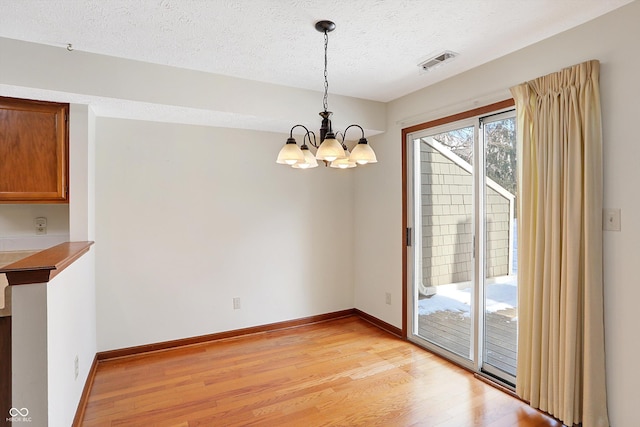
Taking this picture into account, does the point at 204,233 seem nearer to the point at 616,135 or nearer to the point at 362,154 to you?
the point at 362,154

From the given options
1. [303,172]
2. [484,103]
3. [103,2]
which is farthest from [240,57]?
[484,103]

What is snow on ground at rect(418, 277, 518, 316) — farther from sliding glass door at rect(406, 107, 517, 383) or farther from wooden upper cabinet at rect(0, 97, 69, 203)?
wooden upper cabinet at rect(0, 97, 69, 203)

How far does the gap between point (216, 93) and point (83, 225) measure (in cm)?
154

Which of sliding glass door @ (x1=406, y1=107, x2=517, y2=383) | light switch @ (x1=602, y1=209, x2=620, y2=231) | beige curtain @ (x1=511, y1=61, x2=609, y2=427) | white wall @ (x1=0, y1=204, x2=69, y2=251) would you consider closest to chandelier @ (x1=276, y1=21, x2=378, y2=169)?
beige curtain @ (x1=511, y1=61, x2=609, y2=427)

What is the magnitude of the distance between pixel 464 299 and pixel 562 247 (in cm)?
113

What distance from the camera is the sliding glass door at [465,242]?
2.73m

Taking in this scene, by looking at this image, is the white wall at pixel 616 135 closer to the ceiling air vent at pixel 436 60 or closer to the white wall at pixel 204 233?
the ceiling air vent at pixel 436 60

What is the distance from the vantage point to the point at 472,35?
2271 mm

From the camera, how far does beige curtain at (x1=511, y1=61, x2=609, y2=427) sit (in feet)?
6.59

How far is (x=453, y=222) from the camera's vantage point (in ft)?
10.5

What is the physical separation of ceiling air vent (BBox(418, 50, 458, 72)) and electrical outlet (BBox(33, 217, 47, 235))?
346 cm

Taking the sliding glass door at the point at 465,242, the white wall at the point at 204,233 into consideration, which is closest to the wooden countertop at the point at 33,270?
the white wall at the point at 204,233

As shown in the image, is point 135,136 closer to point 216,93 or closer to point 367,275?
point 216,93

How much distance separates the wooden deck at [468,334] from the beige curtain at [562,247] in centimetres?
33
